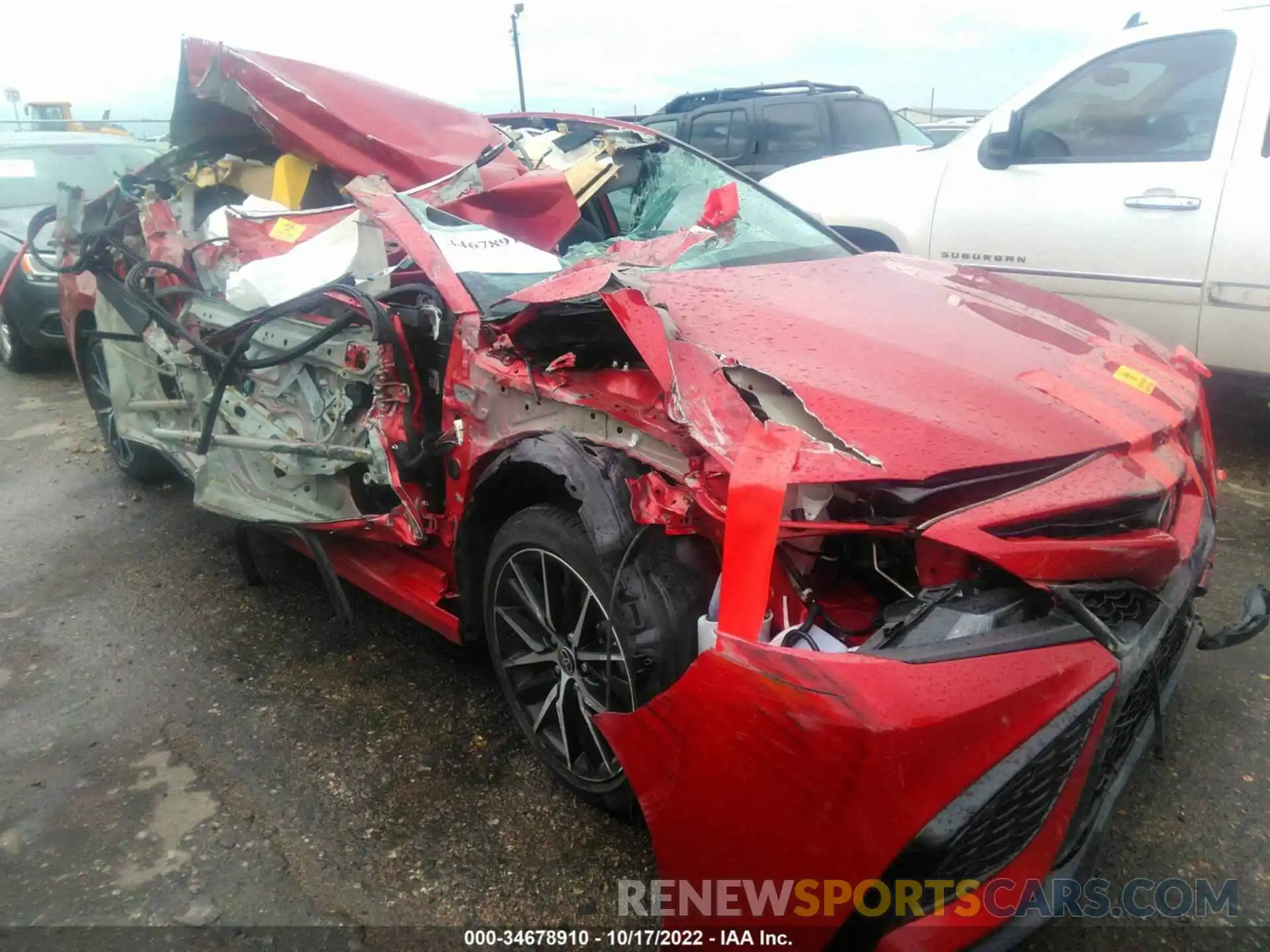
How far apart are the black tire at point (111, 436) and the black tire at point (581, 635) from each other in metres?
2.93

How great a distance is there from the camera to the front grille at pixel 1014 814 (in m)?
1.33

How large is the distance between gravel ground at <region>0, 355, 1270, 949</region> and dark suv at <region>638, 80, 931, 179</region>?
6.33 meters

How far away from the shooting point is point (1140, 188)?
12.3ft

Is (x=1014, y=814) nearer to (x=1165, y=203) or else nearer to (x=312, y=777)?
(x=312, y=777)

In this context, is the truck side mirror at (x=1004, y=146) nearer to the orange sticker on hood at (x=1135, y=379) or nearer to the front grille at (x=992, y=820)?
the orange sticker on hood at (x=1135, y=379)

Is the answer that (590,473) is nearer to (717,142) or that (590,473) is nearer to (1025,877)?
(1025,877)

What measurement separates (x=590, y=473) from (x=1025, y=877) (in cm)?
109

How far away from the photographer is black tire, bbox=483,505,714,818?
1.77m

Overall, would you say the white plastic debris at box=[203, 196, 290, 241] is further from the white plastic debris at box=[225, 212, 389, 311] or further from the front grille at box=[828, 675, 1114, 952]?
the front grille at box=[828, 675, 1114, 952]

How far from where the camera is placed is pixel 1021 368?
193cm

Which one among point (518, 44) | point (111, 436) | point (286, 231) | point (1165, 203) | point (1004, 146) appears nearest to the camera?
point (286, 231)

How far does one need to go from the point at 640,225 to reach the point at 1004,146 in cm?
191

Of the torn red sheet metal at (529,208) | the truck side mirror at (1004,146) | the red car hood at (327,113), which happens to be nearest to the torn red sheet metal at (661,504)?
the torn red sheet metal at (529,208)

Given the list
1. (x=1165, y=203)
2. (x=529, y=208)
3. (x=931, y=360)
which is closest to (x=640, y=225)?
(x=529, y=208)
